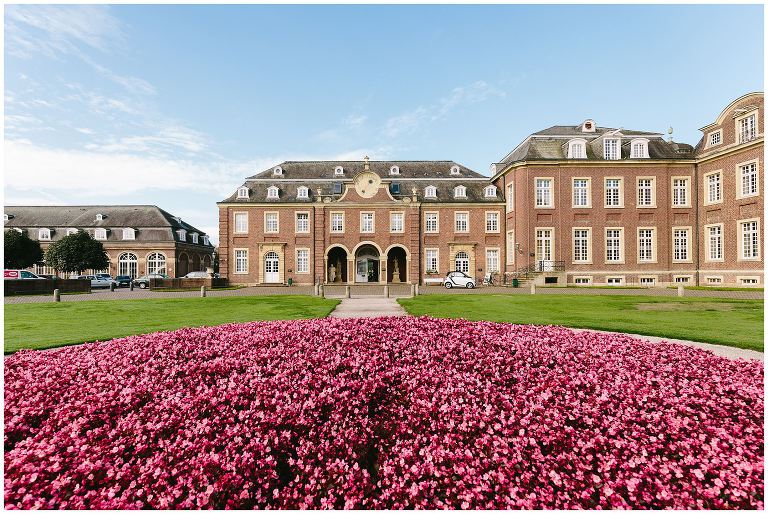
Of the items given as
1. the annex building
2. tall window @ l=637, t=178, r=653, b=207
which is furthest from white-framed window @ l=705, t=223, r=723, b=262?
tall window @ l=637, t=178, r=653, b=207

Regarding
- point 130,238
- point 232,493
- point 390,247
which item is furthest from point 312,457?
point 130,238

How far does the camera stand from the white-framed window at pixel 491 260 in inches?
1458

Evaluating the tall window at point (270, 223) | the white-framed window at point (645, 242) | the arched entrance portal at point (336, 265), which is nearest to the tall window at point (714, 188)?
the white-framed window at point (645, 242)

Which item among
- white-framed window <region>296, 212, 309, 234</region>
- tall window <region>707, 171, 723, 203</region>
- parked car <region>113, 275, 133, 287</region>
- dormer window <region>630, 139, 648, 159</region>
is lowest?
parked car <region>113, 275, 133, 287</region>

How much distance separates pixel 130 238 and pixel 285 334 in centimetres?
5149

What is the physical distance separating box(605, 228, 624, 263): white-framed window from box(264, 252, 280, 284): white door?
31546 mm

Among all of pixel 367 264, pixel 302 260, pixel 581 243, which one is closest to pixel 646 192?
pixel 581 243

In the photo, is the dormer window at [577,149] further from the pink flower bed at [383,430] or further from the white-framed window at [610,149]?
the pink flower bed at [383,430]

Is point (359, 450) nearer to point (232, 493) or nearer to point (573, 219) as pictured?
point (232, 493)

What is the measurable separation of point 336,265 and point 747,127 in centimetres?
3664

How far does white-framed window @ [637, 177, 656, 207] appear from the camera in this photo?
32.6 meters

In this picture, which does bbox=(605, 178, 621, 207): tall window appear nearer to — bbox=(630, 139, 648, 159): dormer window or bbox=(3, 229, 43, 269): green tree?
bbox=(630, 139, 648, 159): dormer window

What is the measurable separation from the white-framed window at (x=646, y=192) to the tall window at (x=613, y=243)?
3272 mm

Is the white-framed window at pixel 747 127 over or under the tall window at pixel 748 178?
over
